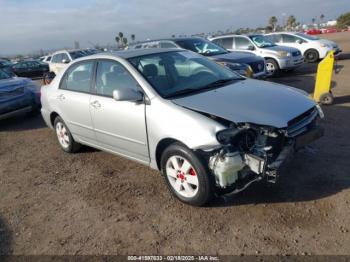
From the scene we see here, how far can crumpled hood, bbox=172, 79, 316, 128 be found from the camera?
142 inches

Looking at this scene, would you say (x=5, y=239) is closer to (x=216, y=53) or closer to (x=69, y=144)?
(x=69, y=144)

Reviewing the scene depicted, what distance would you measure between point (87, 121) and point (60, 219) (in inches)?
64.3

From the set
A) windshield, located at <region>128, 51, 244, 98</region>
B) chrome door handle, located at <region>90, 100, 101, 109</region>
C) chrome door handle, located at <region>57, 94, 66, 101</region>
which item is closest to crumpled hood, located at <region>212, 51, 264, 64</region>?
windshield, located at <region>128, 51, 244, 98</region>

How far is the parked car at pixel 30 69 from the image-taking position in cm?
2534

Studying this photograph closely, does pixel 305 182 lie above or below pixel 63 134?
below

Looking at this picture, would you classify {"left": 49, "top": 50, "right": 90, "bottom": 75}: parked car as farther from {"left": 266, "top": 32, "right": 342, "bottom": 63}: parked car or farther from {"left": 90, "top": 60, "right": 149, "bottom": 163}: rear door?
{"left": 90, "top": 60, "right": 149, "bottom": 163}: rear door

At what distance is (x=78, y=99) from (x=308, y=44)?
45.4 feet

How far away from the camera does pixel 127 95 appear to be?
4.10m

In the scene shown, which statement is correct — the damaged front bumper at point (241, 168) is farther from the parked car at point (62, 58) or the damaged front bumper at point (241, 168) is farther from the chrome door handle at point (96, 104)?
the parked car at point (62, 58)

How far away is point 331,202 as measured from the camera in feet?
12.2

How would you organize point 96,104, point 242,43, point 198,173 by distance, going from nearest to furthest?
point 198,173 → point 96,104 → point 242,43

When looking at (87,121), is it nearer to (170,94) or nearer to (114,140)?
(114,140)

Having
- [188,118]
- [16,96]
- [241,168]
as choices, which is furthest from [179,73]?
[16,96]

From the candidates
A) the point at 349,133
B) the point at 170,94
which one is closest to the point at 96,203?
the point at 170,94
